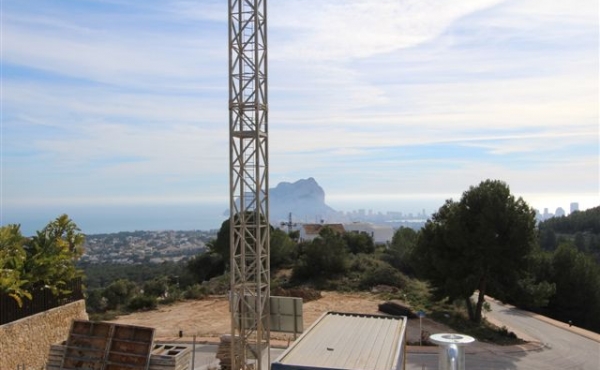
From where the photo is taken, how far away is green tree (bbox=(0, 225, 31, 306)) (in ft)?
46.2

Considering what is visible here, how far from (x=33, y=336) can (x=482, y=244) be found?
17979mm

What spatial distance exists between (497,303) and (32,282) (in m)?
26.6

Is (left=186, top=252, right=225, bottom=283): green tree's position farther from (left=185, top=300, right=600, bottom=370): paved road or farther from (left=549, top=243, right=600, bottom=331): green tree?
(left=549, top=243, right=600, bottom=331): green tree

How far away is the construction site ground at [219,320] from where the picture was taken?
20719 mm

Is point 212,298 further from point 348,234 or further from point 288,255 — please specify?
point 348,234

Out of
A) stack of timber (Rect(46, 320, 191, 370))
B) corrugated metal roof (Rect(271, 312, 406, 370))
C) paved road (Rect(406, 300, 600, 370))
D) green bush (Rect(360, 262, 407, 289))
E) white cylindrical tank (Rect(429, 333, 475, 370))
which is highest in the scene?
white cylindrical tank (Rect(429, 333, 475, 370))

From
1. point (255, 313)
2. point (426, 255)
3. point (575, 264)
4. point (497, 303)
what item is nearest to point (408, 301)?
point (426, 255)

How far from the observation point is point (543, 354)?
64.5ft

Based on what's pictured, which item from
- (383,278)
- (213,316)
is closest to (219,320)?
(213,316)

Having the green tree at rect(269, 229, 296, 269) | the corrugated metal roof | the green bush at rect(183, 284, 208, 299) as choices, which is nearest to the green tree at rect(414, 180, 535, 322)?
the corrugated metal roof

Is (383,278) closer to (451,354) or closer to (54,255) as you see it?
(54,255)

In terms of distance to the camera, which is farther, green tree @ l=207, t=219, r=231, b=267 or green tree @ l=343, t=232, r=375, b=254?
green tree @ l=343, t=232, r=375, b=254

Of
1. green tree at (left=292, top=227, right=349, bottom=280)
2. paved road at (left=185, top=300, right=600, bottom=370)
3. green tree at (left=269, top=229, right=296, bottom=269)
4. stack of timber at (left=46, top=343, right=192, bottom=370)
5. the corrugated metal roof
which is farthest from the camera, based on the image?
green tree at (left=269, top=229, right=296, bottom=269)

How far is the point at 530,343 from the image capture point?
69.7 feet
